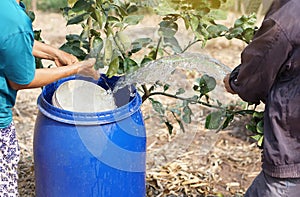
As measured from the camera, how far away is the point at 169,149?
Result: 313 centimetres

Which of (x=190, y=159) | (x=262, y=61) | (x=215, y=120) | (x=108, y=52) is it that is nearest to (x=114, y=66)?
(x=108, y=52)

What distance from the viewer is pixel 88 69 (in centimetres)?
229

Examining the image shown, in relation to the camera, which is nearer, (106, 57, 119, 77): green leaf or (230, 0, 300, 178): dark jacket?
(230, 0, 300, 178): dark jacket

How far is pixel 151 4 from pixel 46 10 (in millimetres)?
3937

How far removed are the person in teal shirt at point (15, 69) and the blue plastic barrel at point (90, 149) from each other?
107 millimetres

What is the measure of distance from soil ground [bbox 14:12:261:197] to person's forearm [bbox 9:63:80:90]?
2.19 ft

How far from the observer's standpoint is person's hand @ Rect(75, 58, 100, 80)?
89.6 inches

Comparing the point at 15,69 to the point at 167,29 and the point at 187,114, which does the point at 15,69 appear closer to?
the point at 167,29

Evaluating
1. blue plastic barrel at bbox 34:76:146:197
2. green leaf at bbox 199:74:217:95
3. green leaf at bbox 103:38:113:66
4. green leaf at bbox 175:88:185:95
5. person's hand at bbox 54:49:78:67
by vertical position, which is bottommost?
blue plastic barrel at bbox 34:76:146:197

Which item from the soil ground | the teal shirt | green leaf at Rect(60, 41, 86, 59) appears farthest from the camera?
the soil ground

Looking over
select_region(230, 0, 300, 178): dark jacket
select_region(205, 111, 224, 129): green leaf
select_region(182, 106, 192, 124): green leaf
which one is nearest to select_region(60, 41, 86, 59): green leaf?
select_region(182, 106, 192, 124): green leaf

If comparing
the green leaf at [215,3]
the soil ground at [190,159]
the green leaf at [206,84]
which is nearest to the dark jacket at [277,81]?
the green leaf at [215,3]

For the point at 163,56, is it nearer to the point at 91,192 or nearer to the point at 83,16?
the point at 83,16

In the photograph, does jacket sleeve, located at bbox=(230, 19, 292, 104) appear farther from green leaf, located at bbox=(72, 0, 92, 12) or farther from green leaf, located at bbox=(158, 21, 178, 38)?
green leaf, located at bbox=(72, 0, 92, 12)
